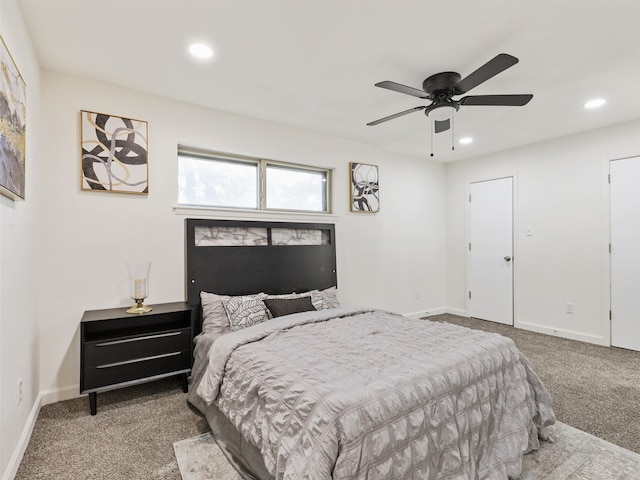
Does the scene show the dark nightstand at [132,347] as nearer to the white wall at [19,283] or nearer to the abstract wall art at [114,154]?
the white wall at [19,283]

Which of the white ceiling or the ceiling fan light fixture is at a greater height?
the white ceiling

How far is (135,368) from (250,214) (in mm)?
1700

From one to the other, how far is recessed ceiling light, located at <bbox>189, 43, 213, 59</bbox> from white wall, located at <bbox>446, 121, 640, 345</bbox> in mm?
4202

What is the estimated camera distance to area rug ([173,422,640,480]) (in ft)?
5.77

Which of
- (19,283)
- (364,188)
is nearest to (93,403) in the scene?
(19,283)

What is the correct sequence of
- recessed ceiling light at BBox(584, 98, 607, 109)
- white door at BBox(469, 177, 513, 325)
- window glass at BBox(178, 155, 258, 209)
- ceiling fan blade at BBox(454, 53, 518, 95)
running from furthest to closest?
white door at BBox(469, 177, 513, 325) → window glass at BBox(178, 155, 258, 209) → recessed ceiling light at BBox(584, 98, 607, 109) → ceiling fan blade at BBox(454, 53, 518, 95)

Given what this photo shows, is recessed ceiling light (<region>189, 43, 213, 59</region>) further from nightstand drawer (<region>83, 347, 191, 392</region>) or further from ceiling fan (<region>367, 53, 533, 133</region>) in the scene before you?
nightstand drawer (<region>83, 347, 191, 392</region>)

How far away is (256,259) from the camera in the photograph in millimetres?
3432

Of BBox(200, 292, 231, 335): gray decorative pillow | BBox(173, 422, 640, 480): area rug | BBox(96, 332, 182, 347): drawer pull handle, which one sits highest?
BBox(200, 292, 231, 335): gray decorative pillow

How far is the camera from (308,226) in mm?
3840

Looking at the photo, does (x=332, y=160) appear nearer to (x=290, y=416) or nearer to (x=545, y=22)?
(x=545, y=22)

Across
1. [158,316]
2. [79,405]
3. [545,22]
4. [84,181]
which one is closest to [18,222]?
[84,181]

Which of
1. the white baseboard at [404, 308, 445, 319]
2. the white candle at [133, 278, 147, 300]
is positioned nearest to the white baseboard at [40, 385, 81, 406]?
the white candle at [133, 278, 147, 300]

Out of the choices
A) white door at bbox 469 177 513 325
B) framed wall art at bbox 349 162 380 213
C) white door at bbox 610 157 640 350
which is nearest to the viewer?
white door at bbox 610 157 640 350
